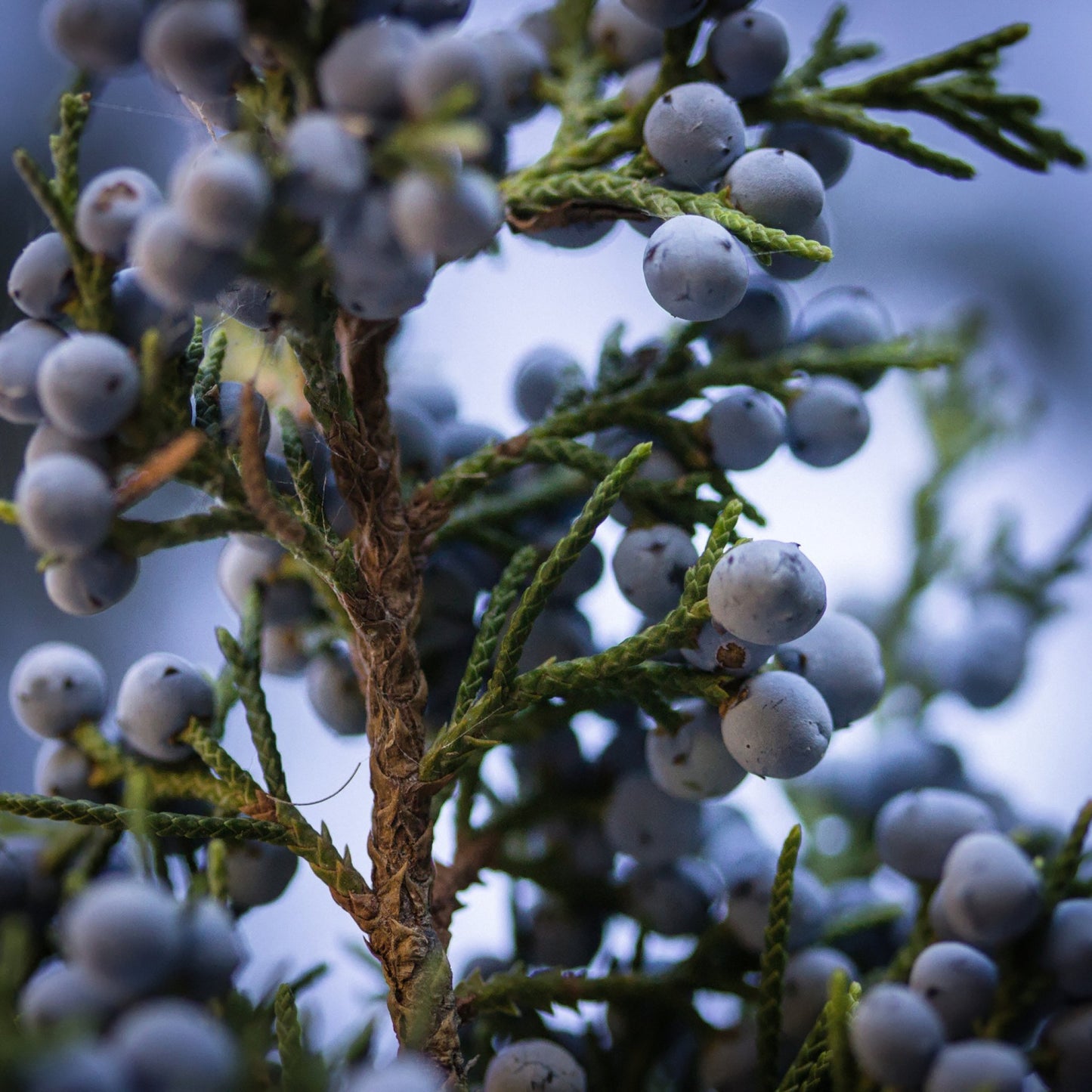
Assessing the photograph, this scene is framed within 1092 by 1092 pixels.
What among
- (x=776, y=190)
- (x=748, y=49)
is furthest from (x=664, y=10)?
(x=776, y=190)

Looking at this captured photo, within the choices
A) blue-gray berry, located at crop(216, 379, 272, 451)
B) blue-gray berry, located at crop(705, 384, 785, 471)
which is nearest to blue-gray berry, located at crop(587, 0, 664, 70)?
blue-gray berry, located at crop(705, 384, 785, 471)

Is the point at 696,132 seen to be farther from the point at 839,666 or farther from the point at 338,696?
the point at 338,696

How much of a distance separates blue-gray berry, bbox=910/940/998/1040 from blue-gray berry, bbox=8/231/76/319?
633mm

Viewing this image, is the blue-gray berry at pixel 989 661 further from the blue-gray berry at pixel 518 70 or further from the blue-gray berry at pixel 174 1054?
the blue-gray berry at pixel 174 1054

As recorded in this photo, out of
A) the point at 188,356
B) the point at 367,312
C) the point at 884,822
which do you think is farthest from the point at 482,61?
the point at 884,822

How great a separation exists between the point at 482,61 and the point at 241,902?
1.94 ft

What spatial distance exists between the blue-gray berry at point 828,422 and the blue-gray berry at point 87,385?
1.55 ft

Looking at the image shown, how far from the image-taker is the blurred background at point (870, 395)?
3.82 ft

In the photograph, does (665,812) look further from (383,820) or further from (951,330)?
(951,330)

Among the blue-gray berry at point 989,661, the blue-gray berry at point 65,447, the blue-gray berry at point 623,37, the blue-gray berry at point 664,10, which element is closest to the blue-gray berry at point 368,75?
the blue-gray berry at point 65,447

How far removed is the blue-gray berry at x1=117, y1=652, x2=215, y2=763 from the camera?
2.55ft

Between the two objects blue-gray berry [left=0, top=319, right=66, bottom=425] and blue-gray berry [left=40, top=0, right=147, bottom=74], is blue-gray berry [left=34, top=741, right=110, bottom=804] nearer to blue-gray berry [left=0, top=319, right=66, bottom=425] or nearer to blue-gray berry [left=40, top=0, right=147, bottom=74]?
blue-gray berry [left=0, top=319, right=66, bottom=425]

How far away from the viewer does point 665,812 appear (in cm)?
85

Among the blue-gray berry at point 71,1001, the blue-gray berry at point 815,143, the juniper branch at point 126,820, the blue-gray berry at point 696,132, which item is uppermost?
the blue-gray berry at point 815,143
